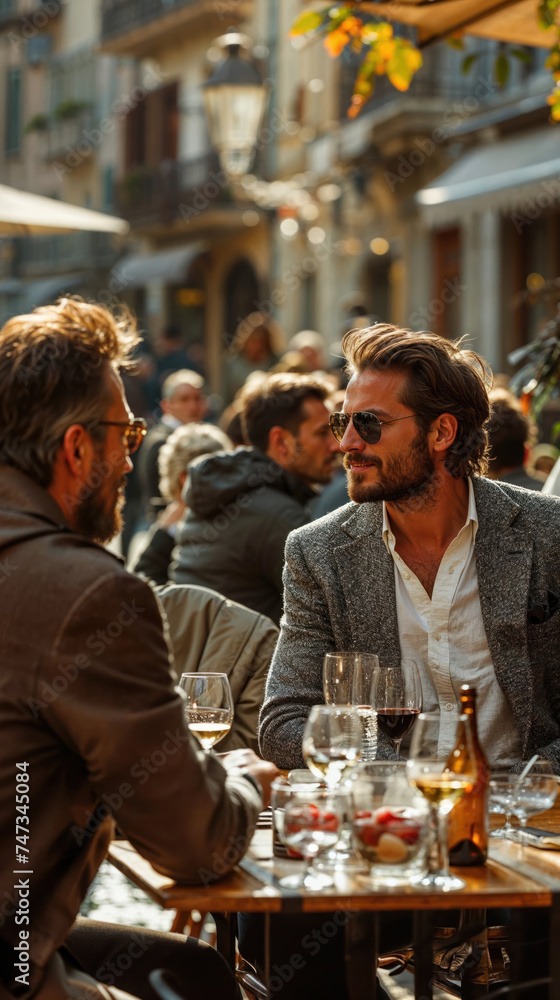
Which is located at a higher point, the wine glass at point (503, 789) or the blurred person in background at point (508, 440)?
the blurred person in background at point (508, 440)

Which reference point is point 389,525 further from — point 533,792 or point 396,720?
point 533,792

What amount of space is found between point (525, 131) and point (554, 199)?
2007 mm

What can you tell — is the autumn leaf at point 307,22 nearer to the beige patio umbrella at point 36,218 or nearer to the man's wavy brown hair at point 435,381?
the man's wavy brown hair at point 435,381

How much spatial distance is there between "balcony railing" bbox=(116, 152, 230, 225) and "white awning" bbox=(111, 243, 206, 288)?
0.68 metres

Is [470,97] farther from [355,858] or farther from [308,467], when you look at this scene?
[355,858]

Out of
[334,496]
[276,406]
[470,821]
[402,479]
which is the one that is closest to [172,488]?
[334,496]

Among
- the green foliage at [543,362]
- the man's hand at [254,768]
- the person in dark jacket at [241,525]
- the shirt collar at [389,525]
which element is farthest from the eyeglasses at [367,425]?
the green foliage at [543,362]

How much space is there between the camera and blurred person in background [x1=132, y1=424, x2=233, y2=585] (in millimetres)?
6227

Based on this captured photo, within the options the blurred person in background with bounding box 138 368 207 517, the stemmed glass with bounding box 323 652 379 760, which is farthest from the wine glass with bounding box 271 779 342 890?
the blurred person in background with bounding box 138 368 207 517

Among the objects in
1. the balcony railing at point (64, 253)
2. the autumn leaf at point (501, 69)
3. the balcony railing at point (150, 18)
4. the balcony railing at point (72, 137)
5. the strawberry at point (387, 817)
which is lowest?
the strawberry at point (387, 817)

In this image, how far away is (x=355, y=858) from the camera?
7.39 ft

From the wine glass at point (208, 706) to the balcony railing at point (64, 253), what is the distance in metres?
30.1

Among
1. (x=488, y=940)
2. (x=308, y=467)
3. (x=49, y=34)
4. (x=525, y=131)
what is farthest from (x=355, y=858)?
(x=49, y=34)

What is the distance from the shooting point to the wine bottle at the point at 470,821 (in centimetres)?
225
